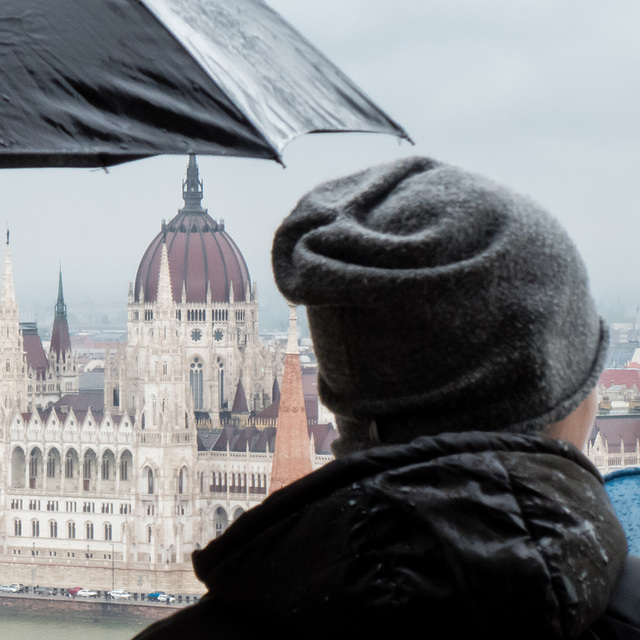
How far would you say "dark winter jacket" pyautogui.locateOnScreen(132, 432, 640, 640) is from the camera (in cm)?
34

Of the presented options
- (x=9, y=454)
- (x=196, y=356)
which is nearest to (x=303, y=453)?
(x=9, y=454)

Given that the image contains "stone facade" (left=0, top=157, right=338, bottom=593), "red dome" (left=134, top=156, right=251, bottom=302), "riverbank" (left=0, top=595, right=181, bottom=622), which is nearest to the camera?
"riverbank" (left=0, top=595, right=181, bottom=622)

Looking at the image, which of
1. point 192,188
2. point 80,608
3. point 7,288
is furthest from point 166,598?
point 192,188

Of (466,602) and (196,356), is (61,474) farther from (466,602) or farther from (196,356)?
(466,602)

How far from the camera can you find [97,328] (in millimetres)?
15898

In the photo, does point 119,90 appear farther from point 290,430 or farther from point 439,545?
point 290,430

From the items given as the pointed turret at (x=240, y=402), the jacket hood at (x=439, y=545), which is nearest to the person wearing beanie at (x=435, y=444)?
the jacket hood at (x=439, y=545)

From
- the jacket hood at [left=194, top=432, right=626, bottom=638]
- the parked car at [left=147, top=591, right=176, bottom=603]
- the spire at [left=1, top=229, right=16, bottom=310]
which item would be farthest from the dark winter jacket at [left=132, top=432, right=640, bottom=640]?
the spire at [left=1, top=229, right=16, bottom=310]

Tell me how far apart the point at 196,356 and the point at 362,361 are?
592 inches

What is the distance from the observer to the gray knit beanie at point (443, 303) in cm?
38

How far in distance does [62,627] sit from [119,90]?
11.7m

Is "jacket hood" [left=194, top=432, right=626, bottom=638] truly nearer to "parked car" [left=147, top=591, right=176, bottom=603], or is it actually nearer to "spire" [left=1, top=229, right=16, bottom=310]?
"parked car" [left=147, top=591, right=176, bottom=603]

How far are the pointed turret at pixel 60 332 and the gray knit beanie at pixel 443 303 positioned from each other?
1474 centimetres

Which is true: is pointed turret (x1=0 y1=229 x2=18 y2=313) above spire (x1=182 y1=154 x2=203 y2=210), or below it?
below
